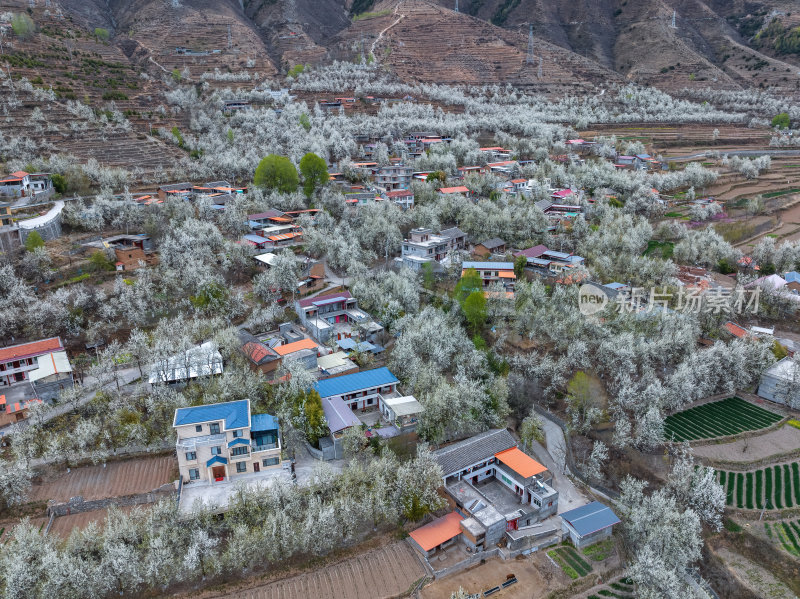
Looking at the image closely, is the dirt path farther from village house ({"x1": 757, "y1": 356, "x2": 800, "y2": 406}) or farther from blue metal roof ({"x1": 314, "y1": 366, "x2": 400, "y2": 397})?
village house ({"x1": 757, "y1": 356, "x2": 800, "y2": 406})

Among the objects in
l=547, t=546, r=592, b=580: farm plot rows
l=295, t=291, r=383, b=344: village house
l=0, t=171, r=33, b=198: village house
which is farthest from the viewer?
l=0, t=171, r=33, b=198: village house

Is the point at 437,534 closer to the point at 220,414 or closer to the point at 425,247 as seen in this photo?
the point at 220,414

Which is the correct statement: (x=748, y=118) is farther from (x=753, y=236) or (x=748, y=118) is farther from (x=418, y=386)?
(x=418, y=386)

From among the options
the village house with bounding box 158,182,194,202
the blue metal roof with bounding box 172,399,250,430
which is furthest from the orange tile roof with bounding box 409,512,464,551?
the village house with bounding box 158,182,194,202

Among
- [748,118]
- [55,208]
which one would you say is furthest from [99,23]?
[748,118]

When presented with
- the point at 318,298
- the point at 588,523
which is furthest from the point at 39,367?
the point at 588,523

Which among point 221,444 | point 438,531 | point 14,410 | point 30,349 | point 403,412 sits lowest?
point 438,531

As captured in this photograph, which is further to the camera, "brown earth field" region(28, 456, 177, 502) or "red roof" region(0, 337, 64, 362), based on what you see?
"red roof" region(0, 337, 64, 362)
